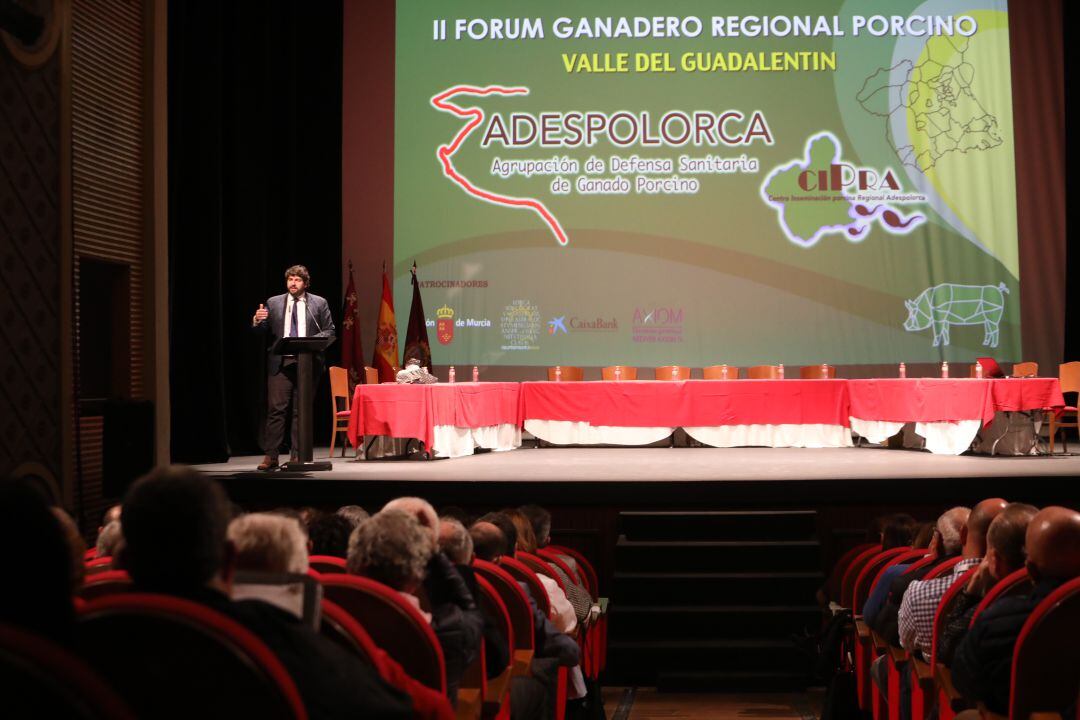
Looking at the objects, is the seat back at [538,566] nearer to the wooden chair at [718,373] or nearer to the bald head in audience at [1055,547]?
the bald head in audience at [1055,547]

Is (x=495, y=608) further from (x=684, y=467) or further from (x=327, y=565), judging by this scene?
(x=684, y=467)

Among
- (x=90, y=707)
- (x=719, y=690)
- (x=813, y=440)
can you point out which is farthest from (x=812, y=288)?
(x=90, y=707)

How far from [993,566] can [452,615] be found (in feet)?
4.32

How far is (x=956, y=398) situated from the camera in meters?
7.95

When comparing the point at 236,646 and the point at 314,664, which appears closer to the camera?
the point at 236,646

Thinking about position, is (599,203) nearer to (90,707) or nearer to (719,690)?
(719,690)

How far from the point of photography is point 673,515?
6.05 meters

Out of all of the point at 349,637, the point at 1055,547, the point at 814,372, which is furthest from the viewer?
the point at 814,372

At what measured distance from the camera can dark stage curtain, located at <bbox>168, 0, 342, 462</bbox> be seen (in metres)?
8.55

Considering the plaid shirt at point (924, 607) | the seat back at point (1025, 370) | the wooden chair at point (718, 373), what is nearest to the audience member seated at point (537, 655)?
the plaid shirt at point (924, 607)

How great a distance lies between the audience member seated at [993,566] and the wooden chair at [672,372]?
656 centimetres

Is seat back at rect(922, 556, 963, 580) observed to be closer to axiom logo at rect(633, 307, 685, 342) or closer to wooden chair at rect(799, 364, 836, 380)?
wooden chair at rect(799, 364, 836, 380)

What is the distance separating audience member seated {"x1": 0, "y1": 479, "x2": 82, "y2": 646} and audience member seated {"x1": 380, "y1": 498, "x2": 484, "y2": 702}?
3.62 ft

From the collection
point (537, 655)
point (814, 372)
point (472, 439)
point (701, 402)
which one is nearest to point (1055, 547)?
point (537, 655)
